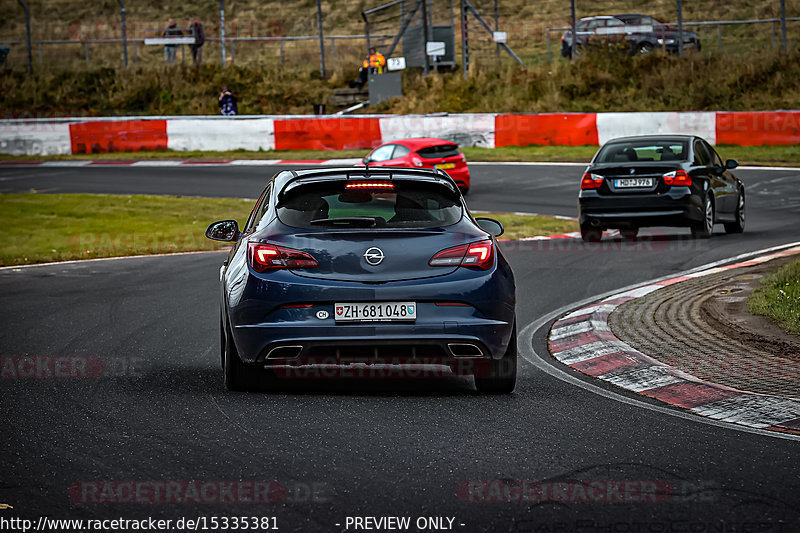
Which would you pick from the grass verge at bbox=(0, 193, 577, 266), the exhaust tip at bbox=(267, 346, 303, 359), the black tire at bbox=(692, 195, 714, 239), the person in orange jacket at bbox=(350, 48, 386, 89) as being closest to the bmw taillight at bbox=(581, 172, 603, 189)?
the black tire at bbox=(692, 195, 714, 239)

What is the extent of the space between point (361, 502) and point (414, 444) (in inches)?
44.1

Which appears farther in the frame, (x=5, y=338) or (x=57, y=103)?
(x=57, y=103)

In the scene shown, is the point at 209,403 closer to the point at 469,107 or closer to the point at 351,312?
the point at 351,312

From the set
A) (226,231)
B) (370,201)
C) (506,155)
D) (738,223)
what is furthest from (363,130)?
(370,201)

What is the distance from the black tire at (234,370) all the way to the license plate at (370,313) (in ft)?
2.66

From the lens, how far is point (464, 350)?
7.24 m

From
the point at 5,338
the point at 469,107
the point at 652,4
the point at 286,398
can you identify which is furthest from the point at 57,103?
the point at 286,398

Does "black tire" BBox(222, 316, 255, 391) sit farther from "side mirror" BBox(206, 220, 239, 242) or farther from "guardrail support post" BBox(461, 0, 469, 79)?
"guardrail support post" BBox(461, 0, 469, 79)

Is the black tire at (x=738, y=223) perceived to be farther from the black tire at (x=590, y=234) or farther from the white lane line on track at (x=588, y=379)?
the white lane line on track at (x=588, y=379)

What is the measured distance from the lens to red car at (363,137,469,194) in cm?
2606

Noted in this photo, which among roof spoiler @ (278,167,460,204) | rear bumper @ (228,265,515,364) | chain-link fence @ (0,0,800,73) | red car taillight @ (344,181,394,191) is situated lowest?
rear bumper @ (228,265,515,364)

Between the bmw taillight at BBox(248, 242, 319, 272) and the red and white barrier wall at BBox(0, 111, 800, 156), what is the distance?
25.4m

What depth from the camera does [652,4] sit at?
171ft

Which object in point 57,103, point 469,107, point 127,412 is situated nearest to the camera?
point 127,412
